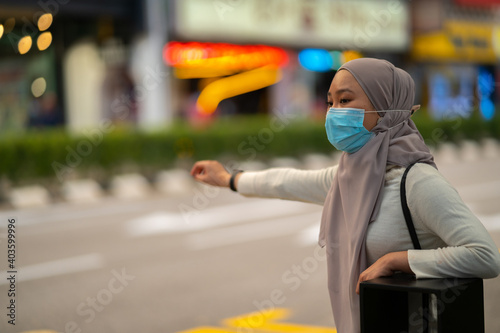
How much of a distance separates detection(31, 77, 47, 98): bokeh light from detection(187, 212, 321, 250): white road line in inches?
399

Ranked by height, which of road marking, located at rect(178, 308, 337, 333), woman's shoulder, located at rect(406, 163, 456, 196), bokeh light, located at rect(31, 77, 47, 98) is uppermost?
woman's shoulder, located at rect(406, 163, 456, 196)

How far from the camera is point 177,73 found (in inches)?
810

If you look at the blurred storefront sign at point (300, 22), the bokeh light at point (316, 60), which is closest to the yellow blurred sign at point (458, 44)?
the blurred storefront sign at point (300, 22)

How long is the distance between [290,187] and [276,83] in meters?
20.4

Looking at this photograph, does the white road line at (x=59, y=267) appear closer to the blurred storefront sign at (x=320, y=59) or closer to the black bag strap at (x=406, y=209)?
the black bag strap at (x=406, y=209)

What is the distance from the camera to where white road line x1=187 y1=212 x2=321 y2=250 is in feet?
27.3

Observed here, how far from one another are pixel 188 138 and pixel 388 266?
509 inches

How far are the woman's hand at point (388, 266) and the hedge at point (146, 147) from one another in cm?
1059

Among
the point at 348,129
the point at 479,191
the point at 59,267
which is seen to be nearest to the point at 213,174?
the point at 348,129

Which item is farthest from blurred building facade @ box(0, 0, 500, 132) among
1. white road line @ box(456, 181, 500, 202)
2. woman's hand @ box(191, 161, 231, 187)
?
woman's hand @ box(191, 161, 231, 187)

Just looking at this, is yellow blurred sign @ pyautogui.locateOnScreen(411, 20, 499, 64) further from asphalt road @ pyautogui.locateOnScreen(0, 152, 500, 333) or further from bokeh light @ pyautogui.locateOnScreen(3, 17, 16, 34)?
bokeh light @ pyautogui.locateOnScreen(3, 17, 16, 34)

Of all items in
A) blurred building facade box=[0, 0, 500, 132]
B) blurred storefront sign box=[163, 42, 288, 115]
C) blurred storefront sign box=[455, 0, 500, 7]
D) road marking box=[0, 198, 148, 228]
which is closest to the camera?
road marking box=[0, 198, 148, 228]

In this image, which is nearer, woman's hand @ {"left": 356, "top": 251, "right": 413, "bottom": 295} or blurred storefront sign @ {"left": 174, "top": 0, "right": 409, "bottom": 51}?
woman's hand @ {"left": 356, "top": 251, "right": 413, "bottom": 295}

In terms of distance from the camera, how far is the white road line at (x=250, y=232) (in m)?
8.33
